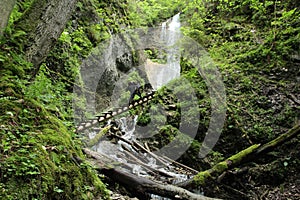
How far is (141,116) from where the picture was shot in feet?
27.9

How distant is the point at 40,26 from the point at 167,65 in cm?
1050

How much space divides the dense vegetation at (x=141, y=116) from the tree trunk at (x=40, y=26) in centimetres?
9

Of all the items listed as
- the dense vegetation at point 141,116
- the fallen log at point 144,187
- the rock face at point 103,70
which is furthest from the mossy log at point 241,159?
the rock face at point 103,70

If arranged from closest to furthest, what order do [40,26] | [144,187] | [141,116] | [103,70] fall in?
1. [40,26]
2. [144,187]
3. [103,70]
4. [141,116]

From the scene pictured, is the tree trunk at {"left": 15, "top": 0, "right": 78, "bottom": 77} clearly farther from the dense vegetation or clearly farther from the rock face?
the rock face

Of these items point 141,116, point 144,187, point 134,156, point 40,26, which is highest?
point 40,26

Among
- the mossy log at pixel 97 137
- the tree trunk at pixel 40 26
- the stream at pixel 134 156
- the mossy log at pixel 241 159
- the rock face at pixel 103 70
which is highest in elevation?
the tree trunk at pixel 40 26

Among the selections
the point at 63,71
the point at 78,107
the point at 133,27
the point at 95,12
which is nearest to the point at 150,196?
the point at 78,107

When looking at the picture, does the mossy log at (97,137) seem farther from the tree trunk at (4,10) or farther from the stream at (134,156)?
the tree trunk at (4,10)

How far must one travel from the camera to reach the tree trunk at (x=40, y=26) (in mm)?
3301

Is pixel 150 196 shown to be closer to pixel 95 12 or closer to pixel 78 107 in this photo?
pixel 78 107

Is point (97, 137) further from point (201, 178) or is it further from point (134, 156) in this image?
point (201, 178)

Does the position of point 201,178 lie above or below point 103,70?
below

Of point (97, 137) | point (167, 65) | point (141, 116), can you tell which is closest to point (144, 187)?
point (97, 137)
